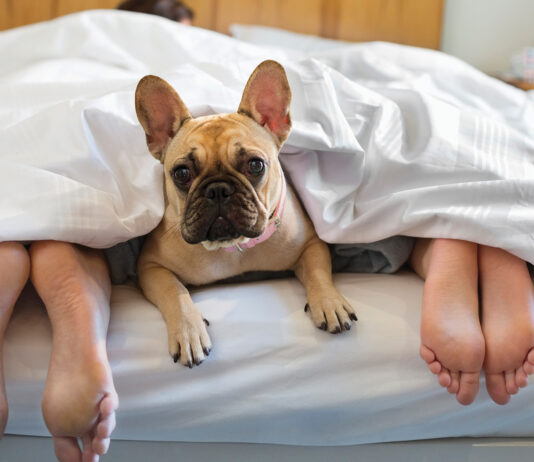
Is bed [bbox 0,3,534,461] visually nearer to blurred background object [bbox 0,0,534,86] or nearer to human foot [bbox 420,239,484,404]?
human foot [bbox 420,239,484,404]

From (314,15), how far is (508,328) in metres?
2.20

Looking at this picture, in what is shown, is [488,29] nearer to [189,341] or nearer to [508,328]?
[508,328]

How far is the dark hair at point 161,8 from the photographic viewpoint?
2.31m

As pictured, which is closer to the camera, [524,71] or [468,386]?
[468,386]

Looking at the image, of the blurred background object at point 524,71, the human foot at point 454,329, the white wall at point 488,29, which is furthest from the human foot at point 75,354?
the white wall at point 488,29

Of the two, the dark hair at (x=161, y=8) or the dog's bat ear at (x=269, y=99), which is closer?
the dog's bat ear at (x=269, y=99)

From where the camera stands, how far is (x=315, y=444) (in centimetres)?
91

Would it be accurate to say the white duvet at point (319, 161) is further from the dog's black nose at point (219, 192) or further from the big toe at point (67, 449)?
the big toe at point (67, 449)

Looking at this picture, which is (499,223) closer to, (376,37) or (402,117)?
(402,117)

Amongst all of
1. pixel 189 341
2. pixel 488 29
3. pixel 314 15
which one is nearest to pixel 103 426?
pixel 189 341

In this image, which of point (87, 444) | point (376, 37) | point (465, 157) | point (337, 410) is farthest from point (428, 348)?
point (376, 37)

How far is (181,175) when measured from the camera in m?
0.96

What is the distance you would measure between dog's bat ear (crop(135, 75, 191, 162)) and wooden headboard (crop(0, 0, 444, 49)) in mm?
1808

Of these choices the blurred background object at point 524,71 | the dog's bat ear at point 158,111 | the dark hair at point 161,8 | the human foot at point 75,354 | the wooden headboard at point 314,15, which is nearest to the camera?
the human foot at point 75,354
